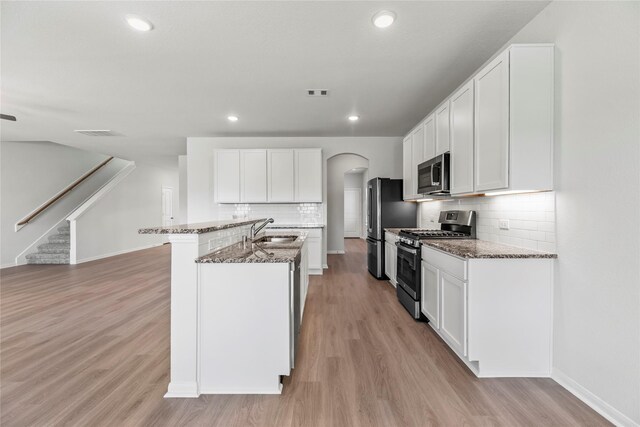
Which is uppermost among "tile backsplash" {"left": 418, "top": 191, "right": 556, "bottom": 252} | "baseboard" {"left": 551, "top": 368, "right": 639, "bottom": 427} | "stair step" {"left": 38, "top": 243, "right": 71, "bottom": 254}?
"tile backsplash" {"left": 418, "top": 191, "right": 556, "bottom": 252}

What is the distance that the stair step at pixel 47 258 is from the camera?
6.10m

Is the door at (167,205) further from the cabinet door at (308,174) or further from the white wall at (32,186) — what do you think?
the cabinet door at (308,174)

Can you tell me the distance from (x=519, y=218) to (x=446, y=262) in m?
0.72

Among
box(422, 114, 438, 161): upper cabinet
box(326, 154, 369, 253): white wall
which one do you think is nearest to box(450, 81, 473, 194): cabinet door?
box(422, 114, 438, 161): upper cabinet

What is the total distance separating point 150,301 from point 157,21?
3.21 m

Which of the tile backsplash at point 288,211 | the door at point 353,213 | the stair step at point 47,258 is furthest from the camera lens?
the door at point 353,213

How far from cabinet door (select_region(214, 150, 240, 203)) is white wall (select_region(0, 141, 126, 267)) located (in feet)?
14.5

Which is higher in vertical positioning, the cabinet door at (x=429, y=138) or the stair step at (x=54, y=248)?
the cabinet door at (x=429, y=138)

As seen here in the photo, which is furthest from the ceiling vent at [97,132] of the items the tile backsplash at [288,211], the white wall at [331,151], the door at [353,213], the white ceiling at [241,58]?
the door at [353,213]

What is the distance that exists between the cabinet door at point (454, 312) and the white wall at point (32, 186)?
26.6 feet

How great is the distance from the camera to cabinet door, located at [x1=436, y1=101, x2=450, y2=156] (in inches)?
117

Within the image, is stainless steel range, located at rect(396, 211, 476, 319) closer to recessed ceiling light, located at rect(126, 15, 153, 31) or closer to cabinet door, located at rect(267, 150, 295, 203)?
cabinet door, located at rect(267, 150, 295, 203)

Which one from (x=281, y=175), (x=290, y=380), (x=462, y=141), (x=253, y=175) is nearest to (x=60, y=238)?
(x=253, y=175)

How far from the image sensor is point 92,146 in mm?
6414
